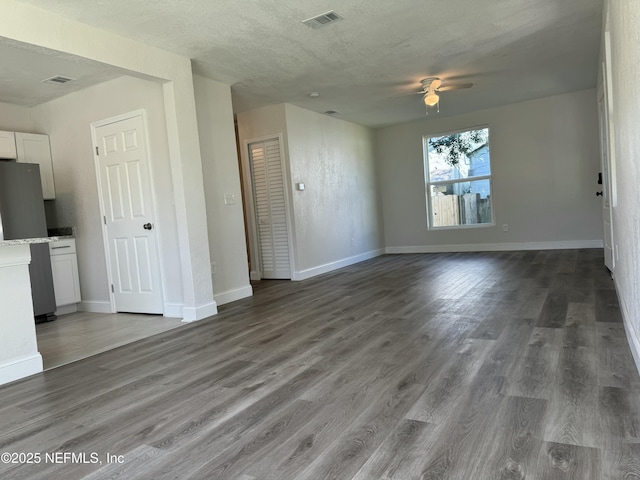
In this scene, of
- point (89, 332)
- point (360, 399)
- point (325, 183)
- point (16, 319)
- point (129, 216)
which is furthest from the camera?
point (325, 183)

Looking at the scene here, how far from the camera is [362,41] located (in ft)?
12.8

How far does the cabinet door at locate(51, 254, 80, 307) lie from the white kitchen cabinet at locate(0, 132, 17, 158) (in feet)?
3.90

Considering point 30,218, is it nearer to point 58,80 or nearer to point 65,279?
point 65,279

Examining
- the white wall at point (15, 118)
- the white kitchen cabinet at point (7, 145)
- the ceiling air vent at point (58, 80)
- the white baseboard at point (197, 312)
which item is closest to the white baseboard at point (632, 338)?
the white baseboard at point (197, 312)

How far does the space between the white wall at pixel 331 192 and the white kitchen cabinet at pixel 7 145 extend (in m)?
3.22

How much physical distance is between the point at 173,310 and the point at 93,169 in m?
1.84

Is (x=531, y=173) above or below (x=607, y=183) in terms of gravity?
above

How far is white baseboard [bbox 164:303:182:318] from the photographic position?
4141 millimetres

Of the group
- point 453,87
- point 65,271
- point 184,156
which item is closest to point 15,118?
point 65,271

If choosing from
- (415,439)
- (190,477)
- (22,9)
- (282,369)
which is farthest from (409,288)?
(22,9)

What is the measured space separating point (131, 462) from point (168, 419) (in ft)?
1.10

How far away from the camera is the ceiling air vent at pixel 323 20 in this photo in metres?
3.32

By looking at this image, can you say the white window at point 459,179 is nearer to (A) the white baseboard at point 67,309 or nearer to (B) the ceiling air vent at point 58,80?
(B) the ceiling air vent at point 58,80

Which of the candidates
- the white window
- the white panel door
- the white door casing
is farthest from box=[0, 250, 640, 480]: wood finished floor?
the white window
